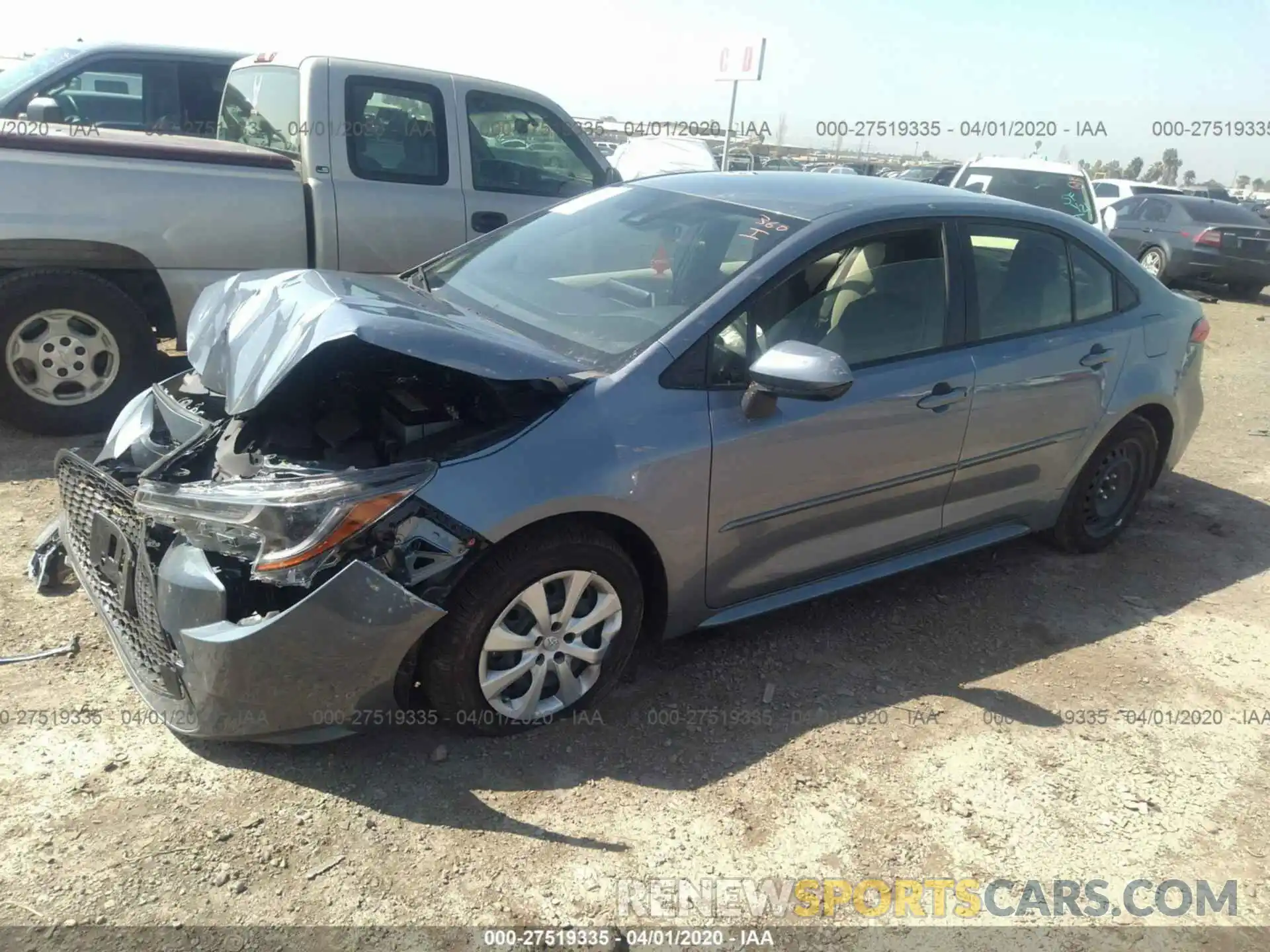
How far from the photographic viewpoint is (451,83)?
19.6 feet

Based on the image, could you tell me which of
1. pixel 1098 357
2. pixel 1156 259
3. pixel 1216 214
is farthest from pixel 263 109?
pixel 1216 214

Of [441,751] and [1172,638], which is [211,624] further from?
[1172,638]

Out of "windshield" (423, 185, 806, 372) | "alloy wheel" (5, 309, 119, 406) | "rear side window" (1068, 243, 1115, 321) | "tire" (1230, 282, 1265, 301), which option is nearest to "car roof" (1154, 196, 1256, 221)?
"tire" (1230, 282, 1265, 301)

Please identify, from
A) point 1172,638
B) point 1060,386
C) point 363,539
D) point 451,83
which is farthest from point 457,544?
point 451,83

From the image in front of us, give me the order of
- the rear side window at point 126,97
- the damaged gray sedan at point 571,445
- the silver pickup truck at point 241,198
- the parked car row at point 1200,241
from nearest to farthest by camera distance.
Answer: the damaged gray sedan at point 571,445 → the silver pickup truck at point 241,198 → the rear side window at point 126,97 → the parked car row at point 1200,241

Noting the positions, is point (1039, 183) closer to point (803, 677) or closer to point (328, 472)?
point (803, 677)

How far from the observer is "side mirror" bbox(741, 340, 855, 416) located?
9.48ft

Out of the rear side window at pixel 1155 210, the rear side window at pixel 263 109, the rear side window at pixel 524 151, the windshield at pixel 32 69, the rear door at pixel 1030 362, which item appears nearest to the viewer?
the rear door at pixel 1030 362

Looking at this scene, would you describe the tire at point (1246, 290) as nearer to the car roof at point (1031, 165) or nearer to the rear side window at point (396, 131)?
the car roof at point (1031, 165)

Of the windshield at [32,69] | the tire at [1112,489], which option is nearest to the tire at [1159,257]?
the tire at [1112,489]

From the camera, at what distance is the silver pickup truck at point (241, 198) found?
15.8ft

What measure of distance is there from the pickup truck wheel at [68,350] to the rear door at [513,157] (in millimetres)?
2047

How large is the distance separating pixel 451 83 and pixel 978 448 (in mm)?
4038

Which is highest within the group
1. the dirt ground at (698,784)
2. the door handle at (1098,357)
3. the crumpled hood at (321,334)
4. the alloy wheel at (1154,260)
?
the alloy wheel at (1154,260)
